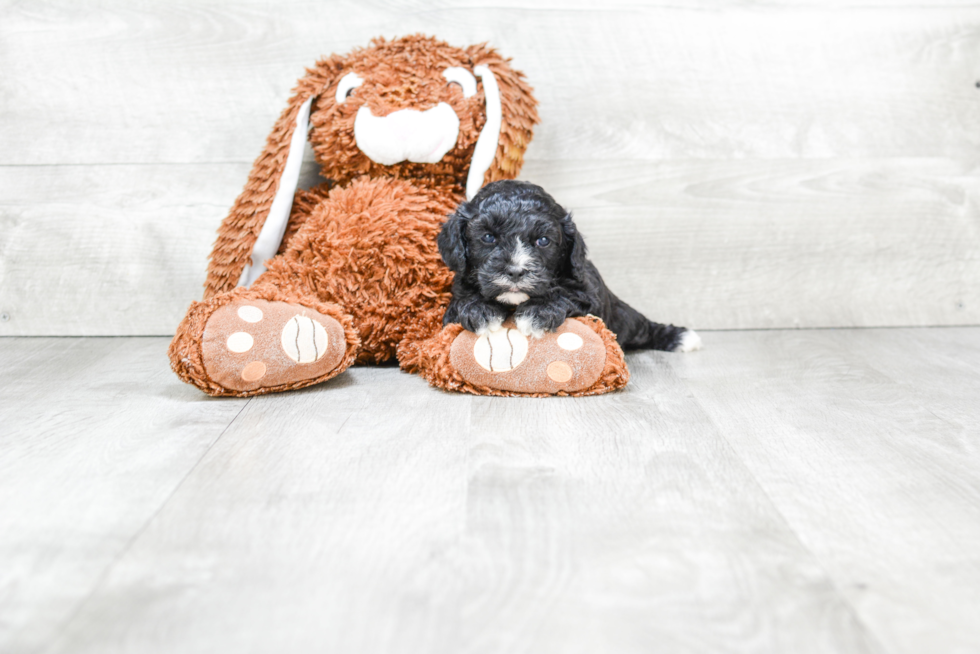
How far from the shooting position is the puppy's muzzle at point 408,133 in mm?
1431

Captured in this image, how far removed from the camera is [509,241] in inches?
47.8

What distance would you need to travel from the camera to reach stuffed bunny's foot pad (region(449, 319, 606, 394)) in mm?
1245

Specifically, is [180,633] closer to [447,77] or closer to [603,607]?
[603,607]

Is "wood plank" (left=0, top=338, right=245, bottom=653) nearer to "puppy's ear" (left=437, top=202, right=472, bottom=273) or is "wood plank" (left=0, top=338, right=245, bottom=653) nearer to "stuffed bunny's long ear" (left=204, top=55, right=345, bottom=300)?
"stuffed bunny's long ear" (left=204, top=55, right=345, bottom=300)

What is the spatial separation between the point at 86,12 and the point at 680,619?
1720mm

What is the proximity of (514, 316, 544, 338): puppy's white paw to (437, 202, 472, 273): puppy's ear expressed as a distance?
124 mm

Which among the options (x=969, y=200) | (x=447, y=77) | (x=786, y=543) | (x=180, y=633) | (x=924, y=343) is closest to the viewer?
(x=180, y=633)

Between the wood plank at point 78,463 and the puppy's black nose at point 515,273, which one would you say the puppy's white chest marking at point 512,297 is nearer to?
the puppy's black nose at point 515,273

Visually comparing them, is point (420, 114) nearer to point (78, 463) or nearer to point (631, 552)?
point (78, 463)

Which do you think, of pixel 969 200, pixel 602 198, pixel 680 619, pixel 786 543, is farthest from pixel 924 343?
pixel 680 619

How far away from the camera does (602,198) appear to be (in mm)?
1777

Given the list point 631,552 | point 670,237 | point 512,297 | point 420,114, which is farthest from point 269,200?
point 631,552

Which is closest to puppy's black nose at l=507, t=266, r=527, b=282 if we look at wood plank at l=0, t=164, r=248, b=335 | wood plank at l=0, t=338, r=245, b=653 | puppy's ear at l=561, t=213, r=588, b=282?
puppy's ear at l=561, t=213, r=588, b=282

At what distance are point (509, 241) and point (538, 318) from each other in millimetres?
128
